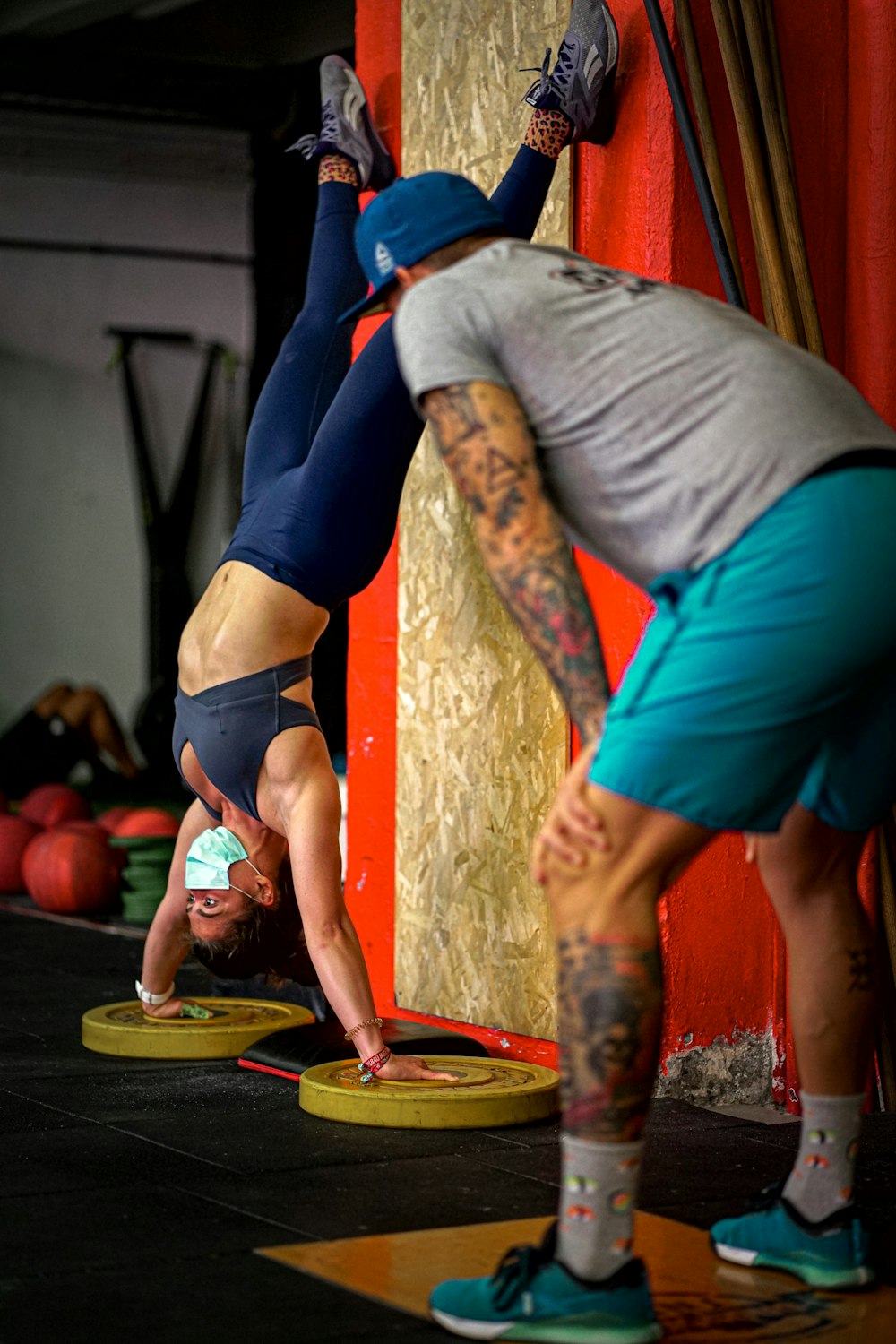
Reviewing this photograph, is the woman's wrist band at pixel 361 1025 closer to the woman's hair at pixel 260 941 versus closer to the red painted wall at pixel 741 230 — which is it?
the woman's hair at pixel 260 941

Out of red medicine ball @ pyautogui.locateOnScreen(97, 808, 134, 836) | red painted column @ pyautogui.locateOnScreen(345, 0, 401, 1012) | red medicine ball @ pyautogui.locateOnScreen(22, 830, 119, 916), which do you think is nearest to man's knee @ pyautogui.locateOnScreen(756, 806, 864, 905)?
red painted column @ pyautogui.locateOnScreen(345, 0, 401, 1012)

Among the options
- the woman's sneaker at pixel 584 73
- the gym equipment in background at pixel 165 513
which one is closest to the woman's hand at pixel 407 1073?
the woman's sneaker at pixel 584 73

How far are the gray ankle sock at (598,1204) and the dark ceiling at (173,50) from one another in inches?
292

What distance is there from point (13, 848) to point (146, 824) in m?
0.61

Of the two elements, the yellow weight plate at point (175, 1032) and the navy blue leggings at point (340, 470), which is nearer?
the navy blue leggings at point (340, 470)

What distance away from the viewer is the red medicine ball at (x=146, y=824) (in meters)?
6.05

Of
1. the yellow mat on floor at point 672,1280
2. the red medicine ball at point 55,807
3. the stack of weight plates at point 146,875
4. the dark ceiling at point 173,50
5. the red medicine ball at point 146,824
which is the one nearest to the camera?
the yellow mat on floor at point 672,1280

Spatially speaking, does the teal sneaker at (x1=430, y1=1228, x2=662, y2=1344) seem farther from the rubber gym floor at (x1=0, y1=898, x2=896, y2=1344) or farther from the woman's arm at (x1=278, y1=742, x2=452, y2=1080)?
the woman's arm at (x1=278, y1=742, x2=452, y2=1080)

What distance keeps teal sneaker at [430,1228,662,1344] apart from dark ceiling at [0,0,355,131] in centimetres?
743

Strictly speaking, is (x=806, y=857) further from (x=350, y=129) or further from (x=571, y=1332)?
(x=350, y=129)

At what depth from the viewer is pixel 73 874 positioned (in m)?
5.84

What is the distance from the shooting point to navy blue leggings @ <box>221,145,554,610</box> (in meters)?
3.48

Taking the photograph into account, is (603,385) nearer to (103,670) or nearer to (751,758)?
(751,758)

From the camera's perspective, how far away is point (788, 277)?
328 cm
